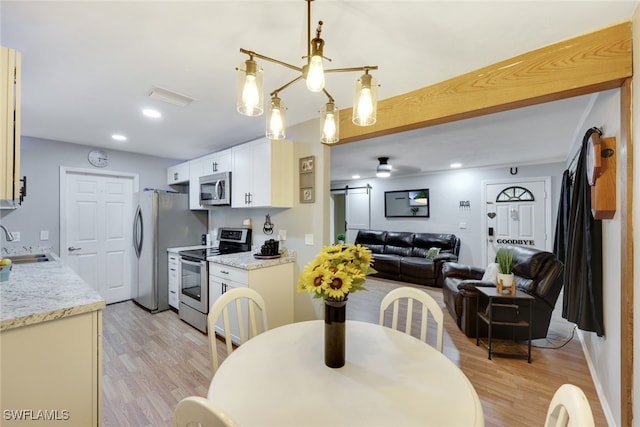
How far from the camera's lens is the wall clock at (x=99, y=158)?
3885mm

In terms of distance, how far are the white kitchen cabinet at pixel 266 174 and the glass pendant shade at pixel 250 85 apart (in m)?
1.73

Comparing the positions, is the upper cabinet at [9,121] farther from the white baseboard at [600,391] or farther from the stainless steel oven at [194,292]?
the white baseboard at [600,391]

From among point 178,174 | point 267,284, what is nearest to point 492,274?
point 267,284

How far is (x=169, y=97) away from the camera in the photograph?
2.25 meters

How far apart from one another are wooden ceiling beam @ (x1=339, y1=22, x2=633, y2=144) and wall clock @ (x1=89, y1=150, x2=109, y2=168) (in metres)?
4.11

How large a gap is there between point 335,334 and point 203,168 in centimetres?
340

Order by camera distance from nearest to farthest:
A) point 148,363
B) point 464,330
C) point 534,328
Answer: point 148,363 → point 534,328 → point 464,330

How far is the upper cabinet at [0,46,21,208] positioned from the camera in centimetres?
124

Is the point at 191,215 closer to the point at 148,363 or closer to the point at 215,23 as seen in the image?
the point at 148,363

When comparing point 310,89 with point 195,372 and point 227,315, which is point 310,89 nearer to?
point 227,315

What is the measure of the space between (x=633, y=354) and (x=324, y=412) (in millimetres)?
1674

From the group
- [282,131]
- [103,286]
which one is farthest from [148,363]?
[282,131]

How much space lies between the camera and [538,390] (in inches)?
85.7

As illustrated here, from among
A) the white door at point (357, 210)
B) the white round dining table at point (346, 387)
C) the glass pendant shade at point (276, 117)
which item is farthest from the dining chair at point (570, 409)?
the white door at point (357, 210)
